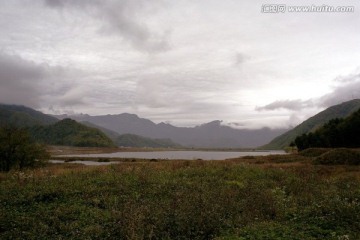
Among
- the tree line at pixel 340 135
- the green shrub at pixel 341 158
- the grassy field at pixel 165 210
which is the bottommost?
the grassy field at pixel 165 210

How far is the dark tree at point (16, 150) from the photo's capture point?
4684cm

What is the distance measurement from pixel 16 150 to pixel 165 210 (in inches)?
1582

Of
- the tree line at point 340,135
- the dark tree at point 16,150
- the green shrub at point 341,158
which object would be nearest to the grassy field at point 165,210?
the green shrub at point 341,158

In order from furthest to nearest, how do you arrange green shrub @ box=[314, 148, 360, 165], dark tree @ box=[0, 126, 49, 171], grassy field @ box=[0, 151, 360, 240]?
dark tree @ box=[0, 126, 49, 171] → green shrub @ box=[314, 148, 360, 165] → grassy field @ box=[0, 151, 360, 240]

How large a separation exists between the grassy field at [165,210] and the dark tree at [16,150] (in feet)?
81.2

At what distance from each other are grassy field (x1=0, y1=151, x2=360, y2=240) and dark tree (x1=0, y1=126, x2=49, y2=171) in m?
24.7

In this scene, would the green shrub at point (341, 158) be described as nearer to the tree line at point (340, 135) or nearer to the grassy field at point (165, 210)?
the grassy field at point (165, 210)

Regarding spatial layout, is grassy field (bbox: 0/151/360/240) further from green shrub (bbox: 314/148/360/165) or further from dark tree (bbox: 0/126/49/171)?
dark tree (bbox: 0/126/49/171)

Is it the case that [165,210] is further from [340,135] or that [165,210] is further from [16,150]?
[340,135]

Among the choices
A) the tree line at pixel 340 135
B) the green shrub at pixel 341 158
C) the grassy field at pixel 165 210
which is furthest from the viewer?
the tree line at pixel 340 135

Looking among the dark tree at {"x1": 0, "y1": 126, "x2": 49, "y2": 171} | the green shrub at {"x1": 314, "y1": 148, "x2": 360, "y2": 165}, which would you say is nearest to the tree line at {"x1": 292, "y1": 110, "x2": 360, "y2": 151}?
the green shrub at {"x1": 314, "y1": 148, "x2": 360, "y2": 165}

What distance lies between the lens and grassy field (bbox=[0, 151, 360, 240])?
1349 centimetres

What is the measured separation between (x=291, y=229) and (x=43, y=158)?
159 ft

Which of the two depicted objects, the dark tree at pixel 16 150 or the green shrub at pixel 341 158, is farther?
the dark tree at pixel 16 150
